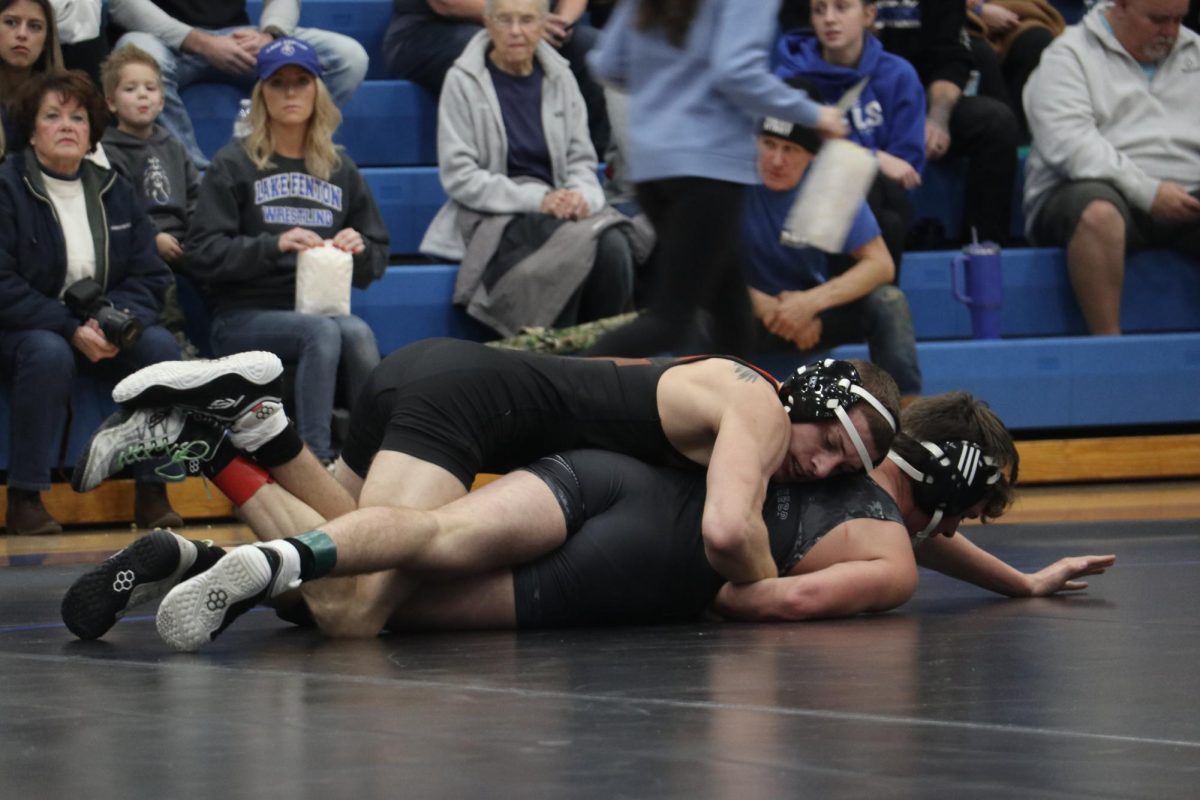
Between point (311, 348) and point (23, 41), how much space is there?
1.43 m

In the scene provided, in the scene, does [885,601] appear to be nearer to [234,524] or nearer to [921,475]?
[921,475]

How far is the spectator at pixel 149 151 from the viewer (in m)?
6.46

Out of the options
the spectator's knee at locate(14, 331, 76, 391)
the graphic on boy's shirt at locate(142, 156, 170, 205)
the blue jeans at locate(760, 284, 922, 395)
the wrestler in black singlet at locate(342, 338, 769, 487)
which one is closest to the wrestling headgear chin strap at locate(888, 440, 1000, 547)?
the wrestler in black singlet at locate(342, 338, 769, 487)

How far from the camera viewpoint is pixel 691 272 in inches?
160

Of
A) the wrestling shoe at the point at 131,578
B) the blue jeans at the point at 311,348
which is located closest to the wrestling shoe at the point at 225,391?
the wrestling shoe at the point at 131,578

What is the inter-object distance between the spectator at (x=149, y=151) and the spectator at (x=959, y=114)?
9.34 feet

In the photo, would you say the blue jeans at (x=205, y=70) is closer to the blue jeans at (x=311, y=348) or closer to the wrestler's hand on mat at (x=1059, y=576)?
the blue jeans at (x=311, y=348)

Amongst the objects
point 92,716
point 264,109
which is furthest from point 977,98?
point 92,716

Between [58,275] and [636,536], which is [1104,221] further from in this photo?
[636,536]

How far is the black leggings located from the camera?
405 cm

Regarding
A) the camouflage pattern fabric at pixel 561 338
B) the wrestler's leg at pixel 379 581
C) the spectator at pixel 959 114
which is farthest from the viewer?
the spectator at pixel 959 114

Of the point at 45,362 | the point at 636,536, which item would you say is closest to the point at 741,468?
the point at 636,536

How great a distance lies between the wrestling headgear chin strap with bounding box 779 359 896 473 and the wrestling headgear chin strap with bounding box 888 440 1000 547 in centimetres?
17

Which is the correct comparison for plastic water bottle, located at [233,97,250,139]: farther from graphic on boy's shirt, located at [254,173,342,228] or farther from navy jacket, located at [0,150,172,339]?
navy jacket, located at [0,150,172,339]
